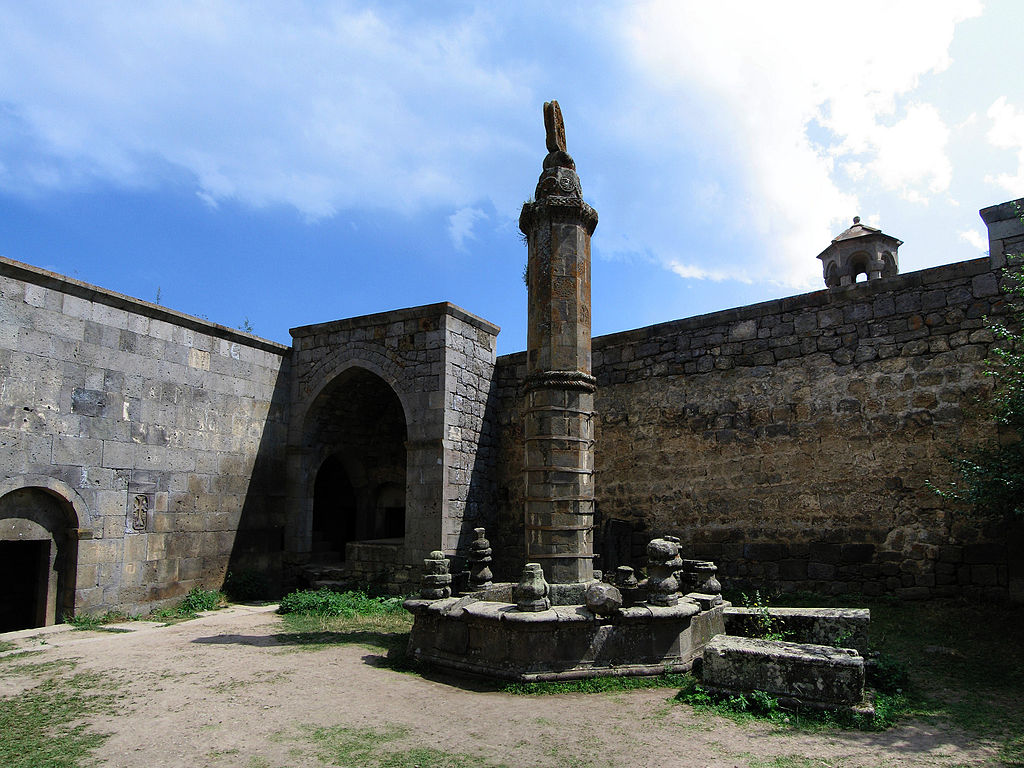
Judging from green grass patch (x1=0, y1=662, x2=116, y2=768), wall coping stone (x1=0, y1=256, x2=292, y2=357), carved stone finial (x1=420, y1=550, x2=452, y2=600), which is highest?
wall coping stone (x1=0, y1=256, x2=292, y2=357)

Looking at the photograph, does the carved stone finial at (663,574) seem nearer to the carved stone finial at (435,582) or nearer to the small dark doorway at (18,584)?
the carved stone finial at (435,582)

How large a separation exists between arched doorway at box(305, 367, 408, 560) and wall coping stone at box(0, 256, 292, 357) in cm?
210

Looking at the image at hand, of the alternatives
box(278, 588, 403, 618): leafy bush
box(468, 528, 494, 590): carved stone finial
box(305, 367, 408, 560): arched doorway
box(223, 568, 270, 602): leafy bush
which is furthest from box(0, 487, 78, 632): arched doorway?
box(468, 528, 494, 590): carved stone finial

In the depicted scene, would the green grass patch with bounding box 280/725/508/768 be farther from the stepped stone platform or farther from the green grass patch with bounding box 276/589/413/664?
the green grass patch with bounding box 276/589/413/664

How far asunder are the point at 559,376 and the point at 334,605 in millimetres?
5118

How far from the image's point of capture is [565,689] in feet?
18.0

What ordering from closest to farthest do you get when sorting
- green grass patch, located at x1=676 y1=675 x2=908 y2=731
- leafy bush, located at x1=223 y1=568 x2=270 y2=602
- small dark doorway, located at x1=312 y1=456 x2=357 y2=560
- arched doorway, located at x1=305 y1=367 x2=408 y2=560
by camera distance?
1. green grass patch, located at x1=676 y1=675 x2=908 y2=731
2. leafy bush, located at x1=223 y1=568 x2=270 y2=602
3. arched doorway, located at x1=305 y1=367 x2=408 y2=560
4. small dark doorway, located at x1=312 y1=456 x2=357 y2=560

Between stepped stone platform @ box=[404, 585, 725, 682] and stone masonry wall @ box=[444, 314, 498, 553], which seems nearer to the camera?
stepped stone platform @ box=[404, 585, 725, 682]

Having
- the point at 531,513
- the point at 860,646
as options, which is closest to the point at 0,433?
the point at 531,513

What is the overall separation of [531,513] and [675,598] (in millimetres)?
1556

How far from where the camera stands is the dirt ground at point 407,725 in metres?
4.04

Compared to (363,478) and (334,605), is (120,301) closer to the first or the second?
(334,605)

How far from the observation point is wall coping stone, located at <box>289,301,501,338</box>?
35.6ft

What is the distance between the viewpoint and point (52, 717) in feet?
15.9
